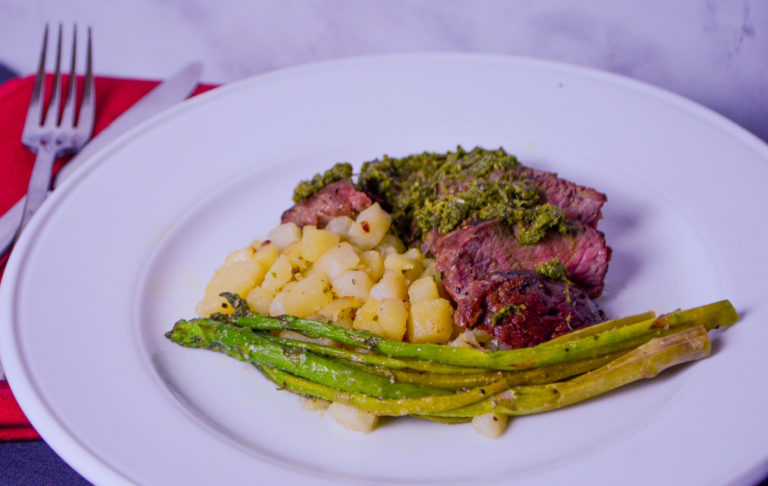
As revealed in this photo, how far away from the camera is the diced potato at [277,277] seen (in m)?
3.82

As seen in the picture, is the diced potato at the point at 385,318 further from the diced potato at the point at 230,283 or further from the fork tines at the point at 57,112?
the fork tines at the point at 57,112

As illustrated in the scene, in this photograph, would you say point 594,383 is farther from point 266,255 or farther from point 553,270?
point 266,255

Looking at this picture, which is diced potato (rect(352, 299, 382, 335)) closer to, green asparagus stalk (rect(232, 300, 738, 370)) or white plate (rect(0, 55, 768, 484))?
green asparagus stalk (rect(232, 300, 738, 370))

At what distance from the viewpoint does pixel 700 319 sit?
3.19 m

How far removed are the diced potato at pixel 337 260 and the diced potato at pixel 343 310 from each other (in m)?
0.18

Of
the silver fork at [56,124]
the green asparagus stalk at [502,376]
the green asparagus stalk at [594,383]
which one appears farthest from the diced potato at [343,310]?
the silver fork at [56,124]

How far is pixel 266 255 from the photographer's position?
3.94 metres

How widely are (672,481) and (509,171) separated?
1869mm

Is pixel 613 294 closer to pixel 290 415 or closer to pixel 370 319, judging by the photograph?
pixel 370 319

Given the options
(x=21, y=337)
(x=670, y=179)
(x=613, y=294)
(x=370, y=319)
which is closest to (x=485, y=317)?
(x=370, y=319)

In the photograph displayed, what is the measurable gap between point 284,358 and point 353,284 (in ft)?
1.90

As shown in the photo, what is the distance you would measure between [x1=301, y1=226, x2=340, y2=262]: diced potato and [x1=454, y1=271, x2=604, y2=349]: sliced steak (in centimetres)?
88

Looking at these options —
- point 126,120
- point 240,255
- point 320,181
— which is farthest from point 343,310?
point 126,120

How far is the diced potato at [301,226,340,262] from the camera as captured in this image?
3885 mm
